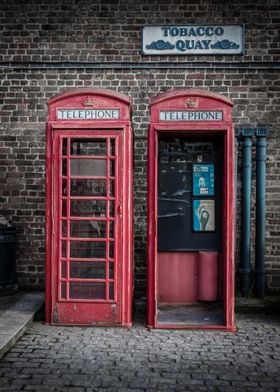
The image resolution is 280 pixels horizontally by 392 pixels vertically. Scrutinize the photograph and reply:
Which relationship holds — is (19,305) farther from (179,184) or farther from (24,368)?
(179,184)

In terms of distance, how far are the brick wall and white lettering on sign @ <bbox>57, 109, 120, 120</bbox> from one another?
6.15 feet

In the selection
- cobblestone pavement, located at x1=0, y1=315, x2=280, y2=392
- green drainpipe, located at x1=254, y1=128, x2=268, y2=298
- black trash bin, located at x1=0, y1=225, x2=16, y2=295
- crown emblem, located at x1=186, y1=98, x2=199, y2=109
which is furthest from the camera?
green drainpipe, located at x1=254, y1=128, x2=268, y2=298

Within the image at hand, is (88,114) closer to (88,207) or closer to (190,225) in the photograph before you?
(88,207)

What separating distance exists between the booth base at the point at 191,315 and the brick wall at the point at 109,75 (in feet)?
3.73

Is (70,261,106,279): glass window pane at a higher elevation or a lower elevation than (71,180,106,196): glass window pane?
lower

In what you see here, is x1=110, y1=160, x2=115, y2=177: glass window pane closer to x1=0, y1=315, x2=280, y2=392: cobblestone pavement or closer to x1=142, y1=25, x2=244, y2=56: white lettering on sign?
x1=0, y1=315, x2=280, y2=392: cobblestone pavement

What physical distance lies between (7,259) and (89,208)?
216 cm

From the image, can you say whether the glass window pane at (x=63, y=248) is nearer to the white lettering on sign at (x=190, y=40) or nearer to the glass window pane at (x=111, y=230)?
the glass window pane at (x=111, y=230)

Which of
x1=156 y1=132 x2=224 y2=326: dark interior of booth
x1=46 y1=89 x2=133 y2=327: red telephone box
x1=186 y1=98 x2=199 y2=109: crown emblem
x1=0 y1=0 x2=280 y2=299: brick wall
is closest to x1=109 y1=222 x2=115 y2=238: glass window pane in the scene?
x1=46 y1=89 x2=133 y2=327: red telephone box

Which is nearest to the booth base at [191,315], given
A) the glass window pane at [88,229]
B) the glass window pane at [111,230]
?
the glass window pane at [111,230]

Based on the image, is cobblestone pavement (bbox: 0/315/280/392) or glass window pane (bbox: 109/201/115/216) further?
glass window pane (bbox: 109/201/115/216)

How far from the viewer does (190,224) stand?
7.10m

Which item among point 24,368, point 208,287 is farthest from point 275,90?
point 24,368

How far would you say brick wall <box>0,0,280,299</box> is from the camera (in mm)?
7840
